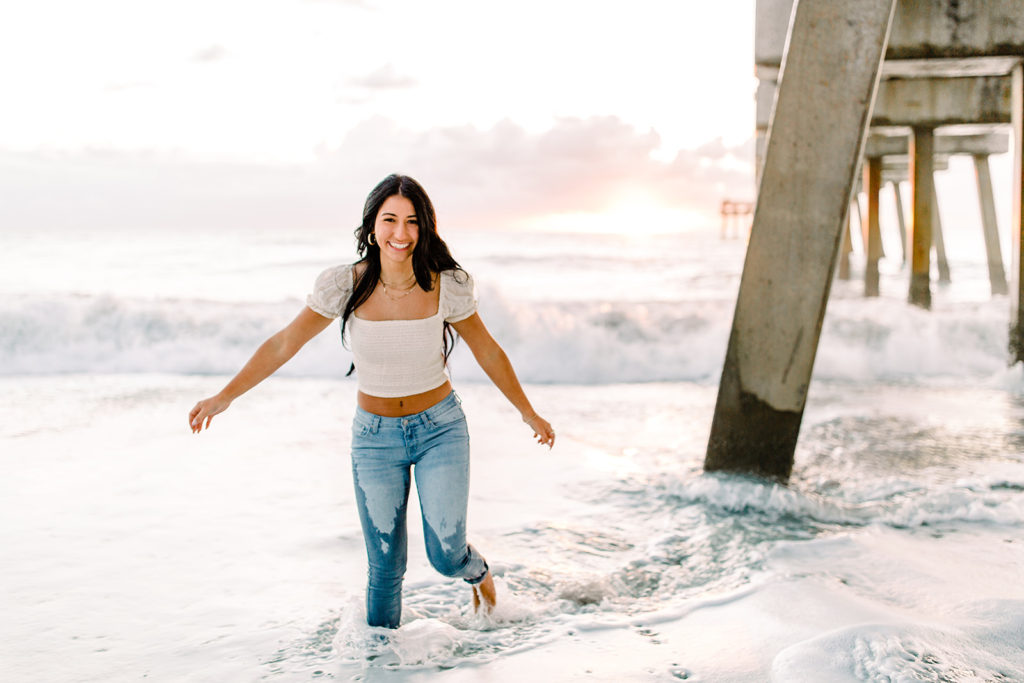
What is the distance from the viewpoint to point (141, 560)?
14.2 ft

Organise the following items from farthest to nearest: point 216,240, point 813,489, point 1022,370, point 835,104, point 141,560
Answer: point 216,240 → point 1022,370 → point 813,489 → point 835,104 → point 141,560

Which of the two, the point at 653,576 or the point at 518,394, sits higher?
the point at 518,394

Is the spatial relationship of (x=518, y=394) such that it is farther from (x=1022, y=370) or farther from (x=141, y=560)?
(x=1022, y=370)

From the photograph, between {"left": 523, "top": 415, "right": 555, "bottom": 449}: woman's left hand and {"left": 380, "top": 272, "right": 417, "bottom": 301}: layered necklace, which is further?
{"left": 523, "top": 415, "right": 555, "bottom": 449}: woman's left hand

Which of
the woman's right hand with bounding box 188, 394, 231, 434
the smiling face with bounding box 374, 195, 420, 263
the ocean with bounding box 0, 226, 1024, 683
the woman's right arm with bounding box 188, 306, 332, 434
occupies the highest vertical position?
the smiling face with bounding box 374, 195, 420, 263

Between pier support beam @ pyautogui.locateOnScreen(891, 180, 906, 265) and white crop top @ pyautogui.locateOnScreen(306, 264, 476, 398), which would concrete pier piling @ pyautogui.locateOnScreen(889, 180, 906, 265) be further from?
white crop top @ pyautogui.locateOnScreen(306, 264, 476, 398)

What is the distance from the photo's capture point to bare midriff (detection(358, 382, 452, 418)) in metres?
2.93

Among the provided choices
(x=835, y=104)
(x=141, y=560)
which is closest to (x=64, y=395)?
(x=141, y=560)

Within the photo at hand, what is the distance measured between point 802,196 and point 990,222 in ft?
66.4

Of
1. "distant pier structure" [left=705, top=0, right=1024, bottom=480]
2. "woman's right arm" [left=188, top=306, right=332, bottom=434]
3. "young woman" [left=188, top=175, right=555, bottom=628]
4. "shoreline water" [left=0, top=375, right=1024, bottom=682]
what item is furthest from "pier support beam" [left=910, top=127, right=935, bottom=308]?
"woman's right arm" [left=188, top=306, right=332, bottom=434]

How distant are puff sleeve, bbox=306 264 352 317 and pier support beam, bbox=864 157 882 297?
18.9 metres

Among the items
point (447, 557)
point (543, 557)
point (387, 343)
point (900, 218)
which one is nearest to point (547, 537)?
point (543, 557)

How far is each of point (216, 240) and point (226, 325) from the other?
89.3ft

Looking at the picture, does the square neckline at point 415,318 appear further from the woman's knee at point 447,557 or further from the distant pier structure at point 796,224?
the distant pier structure at point 796,224
